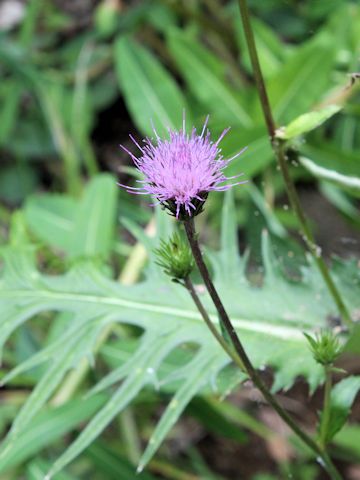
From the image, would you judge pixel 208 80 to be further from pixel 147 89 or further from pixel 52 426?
pixel 52 426

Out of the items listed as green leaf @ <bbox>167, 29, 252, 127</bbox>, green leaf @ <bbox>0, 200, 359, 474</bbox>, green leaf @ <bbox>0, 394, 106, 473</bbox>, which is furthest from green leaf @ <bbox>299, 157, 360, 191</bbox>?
green leaf @ <bbox>167, 29, 252, 127</bbox>

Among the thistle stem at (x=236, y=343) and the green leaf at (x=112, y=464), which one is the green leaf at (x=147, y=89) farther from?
the thistle stem at (x=236, y=343)

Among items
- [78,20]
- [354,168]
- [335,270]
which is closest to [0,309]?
[335,270]

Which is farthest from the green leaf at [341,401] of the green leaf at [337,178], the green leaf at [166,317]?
the green leaf at [337,178]

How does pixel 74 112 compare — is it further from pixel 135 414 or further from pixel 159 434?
pixel 159 434

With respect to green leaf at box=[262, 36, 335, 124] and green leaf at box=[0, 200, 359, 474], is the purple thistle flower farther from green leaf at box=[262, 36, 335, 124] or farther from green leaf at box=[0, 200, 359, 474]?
green leaf at box=[262, 36, 335, 124]

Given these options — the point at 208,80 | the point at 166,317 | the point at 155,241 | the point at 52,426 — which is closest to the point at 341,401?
the point at 166,317
